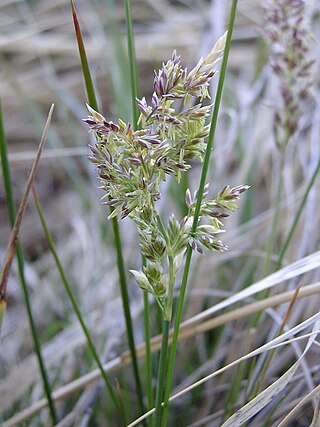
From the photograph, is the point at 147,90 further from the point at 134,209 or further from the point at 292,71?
the point at 134,209

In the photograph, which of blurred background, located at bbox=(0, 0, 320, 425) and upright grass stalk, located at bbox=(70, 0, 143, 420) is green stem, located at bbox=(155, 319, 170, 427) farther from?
blurred background, located at bbox=(0, 0, 320, 425)

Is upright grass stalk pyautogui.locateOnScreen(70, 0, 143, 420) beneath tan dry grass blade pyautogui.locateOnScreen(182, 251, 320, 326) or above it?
above

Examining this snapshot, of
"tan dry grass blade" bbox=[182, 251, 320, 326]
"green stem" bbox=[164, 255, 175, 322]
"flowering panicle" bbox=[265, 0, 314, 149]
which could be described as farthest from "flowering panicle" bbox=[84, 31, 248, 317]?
"flowering panicle" bbox=[265, 0, 314, 149]

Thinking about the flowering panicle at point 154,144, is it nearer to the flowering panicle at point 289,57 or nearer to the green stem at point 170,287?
the green stem at point 170,287

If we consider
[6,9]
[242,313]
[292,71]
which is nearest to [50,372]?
[242,313]

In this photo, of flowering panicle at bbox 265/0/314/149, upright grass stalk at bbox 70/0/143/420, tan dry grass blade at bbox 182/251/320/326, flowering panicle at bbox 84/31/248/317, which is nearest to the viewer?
flowering panicle at bbox 84/31/248/317

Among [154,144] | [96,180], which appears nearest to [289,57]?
[154,144]
